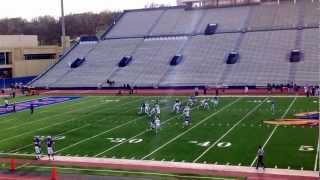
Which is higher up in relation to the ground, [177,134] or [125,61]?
[125,61]

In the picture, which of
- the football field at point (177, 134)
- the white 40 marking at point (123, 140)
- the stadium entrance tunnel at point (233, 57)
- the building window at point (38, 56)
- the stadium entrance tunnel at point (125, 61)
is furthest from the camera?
the building window at point (38, 56)

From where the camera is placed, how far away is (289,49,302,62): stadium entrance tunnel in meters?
46.2

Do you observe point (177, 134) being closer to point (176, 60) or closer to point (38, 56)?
point (176, 60)

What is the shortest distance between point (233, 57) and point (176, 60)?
5.89 metres

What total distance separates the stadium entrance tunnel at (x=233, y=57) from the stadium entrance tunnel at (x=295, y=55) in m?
5.12

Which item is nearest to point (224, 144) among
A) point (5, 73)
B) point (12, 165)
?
point (12, 165)

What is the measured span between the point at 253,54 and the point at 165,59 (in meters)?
9.22

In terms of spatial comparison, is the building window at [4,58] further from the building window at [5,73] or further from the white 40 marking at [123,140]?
the white 40 marking at [123,140]

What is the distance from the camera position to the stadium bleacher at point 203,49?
151 ft

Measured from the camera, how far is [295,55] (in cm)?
4691

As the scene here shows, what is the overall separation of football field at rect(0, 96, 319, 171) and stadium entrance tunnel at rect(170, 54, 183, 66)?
16478 millimetres

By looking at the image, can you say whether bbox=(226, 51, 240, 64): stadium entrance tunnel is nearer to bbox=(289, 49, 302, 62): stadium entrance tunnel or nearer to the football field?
bbox=(289, 49, 302, 62): stadium entrance tunnel

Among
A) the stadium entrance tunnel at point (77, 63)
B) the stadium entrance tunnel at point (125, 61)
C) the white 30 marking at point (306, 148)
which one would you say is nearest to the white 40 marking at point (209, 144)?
the white 30 marking at point (306, 148)

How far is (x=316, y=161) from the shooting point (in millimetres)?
17578
